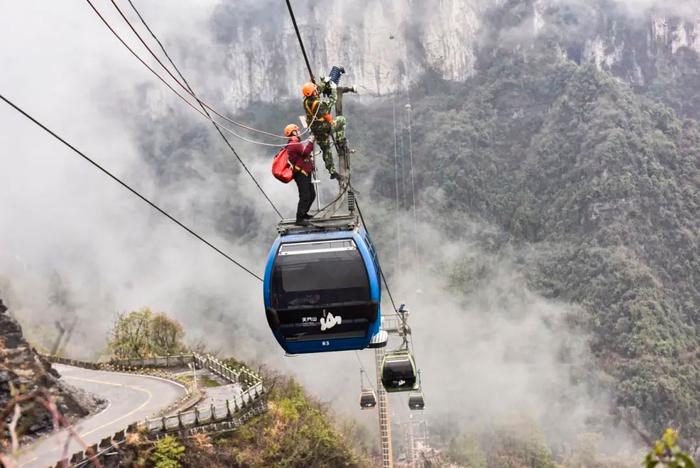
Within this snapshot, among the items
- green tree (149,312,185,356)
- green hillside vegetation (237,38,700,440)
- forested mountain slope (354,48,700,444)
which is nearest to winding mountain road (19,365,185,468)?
green tree (149,312,185,356)

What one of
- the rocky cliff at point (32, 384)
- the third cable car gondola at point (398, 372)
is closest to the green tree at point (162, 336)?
the rocky cliff at point (32, 384)

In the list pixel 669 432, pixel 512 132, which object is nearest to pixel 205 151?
pixel 512 132

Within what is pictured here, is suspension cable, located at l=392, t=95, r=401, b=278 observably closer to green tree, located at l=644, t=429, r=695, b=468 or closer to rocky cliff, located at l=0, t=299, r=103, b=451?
rocky cliff, located at l=0, t=299, r=103, b=451

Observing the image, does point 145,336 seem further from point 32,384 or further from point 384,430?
point 32,384

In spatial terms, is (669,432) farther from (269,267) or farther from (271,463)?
(271,463)

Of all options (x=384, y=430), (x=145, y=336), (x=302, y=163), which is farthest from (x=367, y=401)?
(x=302, y=163)

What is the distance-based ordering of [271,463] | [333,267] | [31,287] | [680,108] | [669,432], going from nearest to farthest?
[669,432] < [333,267] < [271,463] < [31,287] < [680,108]

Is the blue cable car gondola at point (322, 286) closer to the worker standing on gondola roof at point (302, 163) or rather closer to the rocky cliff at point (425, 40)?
the worker standing on gondola roof at point (302, 163)
